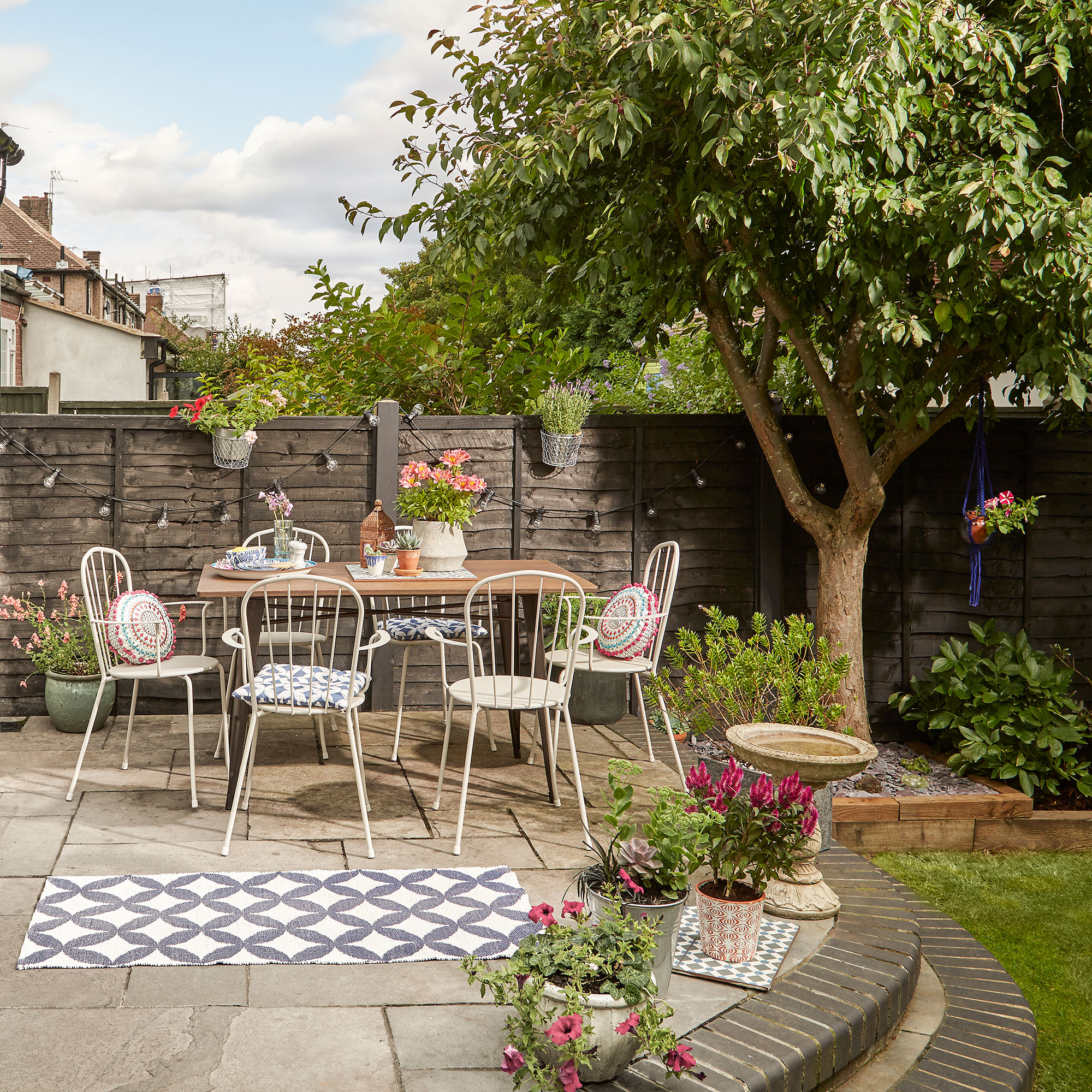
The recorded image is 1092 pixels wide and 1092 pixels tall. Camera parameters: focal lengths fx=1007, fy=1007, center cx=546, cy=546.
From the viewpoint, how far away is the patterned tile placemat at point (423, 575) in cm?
407

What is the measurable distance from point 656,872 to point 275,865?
56.4 inches

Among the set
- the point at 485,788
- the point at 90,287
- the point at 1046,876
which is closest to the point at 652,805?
the point at 485,788

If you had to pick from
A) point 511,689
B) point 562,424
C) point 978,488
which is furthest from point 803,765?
point 978,488

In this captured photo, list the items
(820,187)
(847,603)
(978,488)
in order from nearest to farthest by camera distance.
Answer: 1. (820,187)
2. (847,603)
3. (978,488)

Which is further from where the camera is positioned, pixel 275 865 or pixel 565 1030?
pixel 275 865

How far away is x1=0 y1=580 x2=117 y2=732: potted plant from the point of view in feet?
15.7

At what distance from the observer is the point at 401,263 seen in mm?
23156

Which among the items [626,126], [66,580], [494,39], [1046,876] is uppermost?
[494,39]

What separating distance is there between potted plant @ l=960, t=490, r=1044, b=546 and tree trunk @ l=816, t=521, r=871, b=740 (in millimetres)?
607

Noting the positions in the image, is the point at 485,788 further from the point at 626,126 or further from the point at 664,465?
the point at 626,126

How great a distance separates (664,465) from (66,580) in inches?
125

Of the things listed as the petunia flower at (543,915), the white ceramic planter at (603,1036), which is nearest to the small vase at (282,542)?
the petunia flower at (543,915)

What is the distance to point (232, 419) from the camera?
5.07 m

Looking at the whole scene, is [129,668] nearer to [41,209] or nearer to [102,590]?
[102,590]
